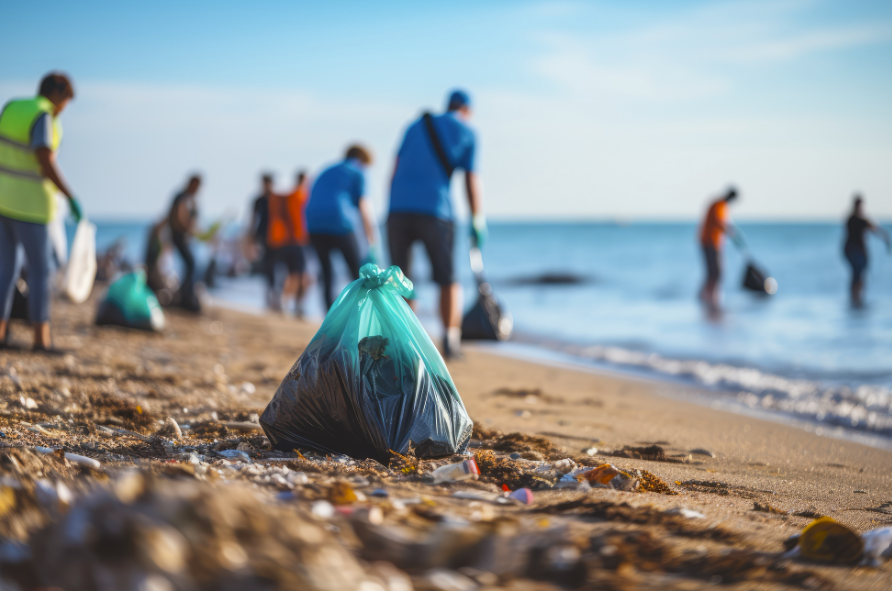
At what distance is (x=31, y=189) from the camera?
3.67m

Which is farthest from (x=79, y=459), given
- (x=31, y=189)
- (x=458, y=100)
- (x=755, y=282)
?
(x=755, y=282)

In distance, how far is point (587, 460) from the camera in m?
2.34

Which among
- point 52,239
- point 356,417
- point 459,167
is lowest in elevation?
point 356,417

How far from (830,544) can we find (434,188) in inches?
126

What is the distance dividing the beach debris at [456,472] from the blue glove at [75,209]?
9.60 ft

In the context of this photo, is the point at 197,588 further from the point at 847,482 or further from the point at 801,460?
the point at 801,460

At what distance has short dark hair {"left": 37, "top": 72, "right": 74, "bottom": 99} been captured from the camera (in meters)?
3.73

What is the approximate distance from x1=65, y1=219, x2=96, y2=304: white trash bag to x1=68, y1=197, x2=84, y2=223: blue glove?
0.09 m

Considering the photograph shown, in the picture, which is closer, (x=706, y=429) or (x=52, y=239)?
(x=706, y=429)

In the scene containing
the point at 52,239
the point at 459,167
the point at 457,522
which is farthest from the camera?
the point at 459,167

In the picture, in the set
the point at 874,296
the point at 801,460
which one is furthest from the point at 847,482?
the point at 874,296

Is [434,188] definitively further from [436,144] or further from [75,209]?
[75,209]

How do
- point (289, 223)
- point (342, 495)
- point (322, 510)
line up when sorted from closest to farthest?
point (322, 510)
point (342, 495)
point (289, 223)

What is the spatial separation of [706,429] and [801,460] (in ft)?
1.79
